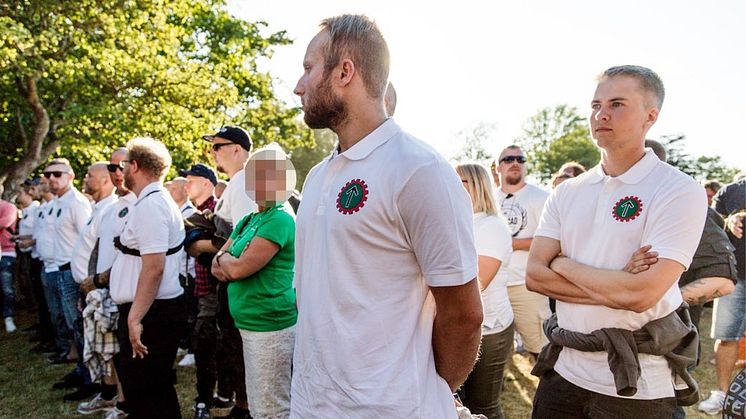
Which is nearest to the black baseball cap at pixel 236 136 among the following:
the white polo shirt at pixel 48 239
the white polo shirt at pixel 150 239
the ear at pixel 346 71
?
the white polo shirt at pixel 150 239

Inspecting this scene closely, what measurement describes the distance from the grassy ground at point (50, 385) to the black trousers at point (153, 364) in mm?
1334

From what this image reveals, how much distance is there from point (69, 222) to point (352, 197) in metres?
6.73

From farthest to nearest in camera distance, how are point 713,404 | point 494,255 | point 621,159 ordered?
point 713,404
point 494,255
point 621,159

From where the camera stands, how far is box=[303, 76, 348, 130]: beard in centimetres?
181

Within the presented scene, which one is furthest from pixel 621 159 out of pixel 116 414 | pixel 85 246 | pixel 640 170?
pixel 85 246

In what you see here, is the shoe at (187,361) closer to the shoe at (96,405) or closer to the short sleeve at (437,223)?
the shoe at (96,405)

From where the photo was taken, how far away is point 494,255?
12.6ft

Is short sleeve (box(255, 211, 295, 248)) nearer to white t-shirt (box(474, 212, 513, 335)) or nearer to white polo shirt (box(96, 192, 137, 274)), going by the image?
white t-shirt (box(474, 212, 513, 335))

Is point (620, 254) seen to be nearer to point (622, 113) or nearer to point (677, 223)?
point (677, 223)

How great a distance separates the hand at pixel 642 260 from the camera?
229 centimetres

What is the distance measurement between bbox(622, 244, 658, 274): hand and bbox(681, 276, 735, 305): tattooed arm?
1.62 m

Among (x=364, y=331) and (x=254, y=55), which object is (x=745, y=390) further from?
(x=254, y=55)

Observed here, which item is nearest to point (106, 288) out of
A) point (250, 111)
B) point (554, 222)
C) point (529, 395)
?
point (554, 222)

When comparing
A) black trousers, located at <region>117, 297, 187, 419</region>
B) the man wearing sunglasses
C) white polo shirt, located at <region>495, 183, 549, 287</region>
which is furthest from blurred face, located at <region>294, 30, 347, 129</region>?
the man wearing sunglasses
